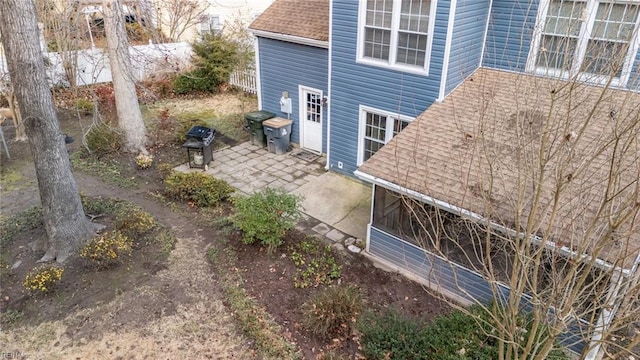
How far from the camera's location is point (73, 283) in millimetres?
7203

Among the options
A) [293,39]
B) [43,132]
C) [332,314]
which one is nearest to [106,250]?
[43,132]

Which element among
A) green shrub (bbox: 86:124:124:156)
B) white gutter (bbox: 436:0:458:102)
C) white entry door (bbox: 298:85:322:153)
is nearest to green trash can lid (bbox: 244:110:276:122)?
white entry door (bbox: 298:85:322:153)

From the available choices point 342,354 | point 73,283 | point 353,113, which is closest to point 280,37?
point 353,113

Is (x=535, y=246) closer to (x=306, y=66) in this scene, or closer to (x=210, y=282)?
(x=210, y=282)

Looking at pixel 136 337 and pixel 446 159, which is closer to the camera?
pixel 136 337

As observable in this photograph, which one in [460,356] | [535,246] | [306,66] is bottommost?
[460,356]

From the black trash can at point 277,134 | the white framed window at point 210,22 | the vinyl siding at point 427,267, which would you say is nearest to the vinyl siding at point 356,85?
the black trash can at point 277,134

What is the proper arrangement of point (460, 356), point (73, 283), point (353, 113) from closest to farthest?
point (460, 356), point (73, 283), point (353, 113)

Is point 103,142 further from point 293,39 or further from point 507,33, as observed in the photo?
point 507,33

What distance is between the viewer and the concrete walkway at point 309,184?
910cm

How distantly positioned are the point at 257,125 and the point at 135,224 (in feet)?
17.4

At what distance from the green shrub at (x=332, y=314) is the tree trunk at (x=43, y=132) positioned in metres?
4.75

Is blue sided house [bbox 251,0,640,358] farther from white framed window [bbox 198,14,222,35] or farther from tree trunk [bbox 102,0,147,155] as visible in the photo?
white framed window [bbox 198,14,222,35]

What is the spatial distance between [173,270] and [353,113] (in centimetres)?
551
